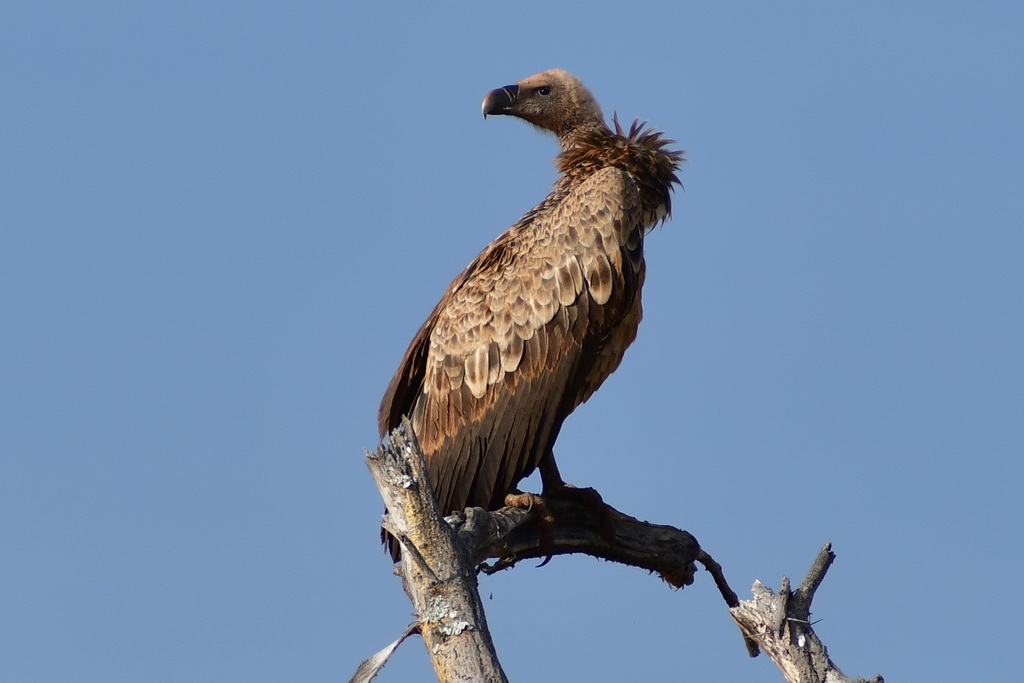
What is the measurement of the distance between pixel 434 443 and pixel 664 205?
79.3 inches

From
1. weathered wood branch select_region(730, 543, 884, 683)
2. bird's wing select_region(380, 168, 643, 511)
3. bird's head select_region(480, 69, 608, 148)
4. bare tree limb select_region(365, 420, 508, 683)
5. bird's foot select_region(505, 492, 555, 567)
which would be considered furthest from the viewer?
bird's head select_region(480, 69, 608, 148)

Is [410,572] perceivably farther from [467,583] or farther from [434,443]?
[434,443]

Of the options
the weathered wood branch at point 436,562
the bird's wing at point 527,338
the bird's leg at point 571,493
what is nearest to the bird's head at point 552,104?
the bird's wing at point 527,338

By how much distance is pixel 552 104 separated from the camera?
9.51 m

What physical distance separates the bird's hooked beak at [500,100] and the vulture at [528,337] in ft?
4.34

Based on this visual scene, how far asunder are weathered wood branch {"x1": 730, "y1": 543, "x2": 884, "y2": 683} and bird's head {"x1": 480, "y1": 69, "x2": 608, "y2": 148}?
423cm

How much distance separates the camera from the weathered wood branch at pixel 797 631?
18.8 ft

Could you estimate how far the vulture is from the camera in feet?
25.8

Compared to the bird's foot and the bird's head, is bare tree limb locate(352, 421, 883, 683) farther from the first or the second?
the bird's head

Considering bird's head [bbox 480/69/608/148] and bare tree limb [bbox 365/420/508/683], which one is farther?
bird's head [bbox 480/69/608/148]

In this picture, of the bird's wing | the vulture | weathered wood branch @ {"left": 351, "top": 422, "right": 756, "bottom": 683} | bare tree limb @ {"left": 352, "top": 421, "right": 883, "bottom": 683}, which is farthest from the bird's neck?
weathered wood branch @ {"left": 351, "top": 422, "right": 756, "bottom": 683}

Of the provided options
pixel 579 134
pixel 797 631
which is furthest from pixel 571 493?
pixel 579 134

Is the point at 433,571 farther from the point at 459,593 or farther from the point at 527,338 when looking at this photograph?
the point at 527,338

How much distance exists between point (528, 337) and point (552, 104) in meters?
2.19
